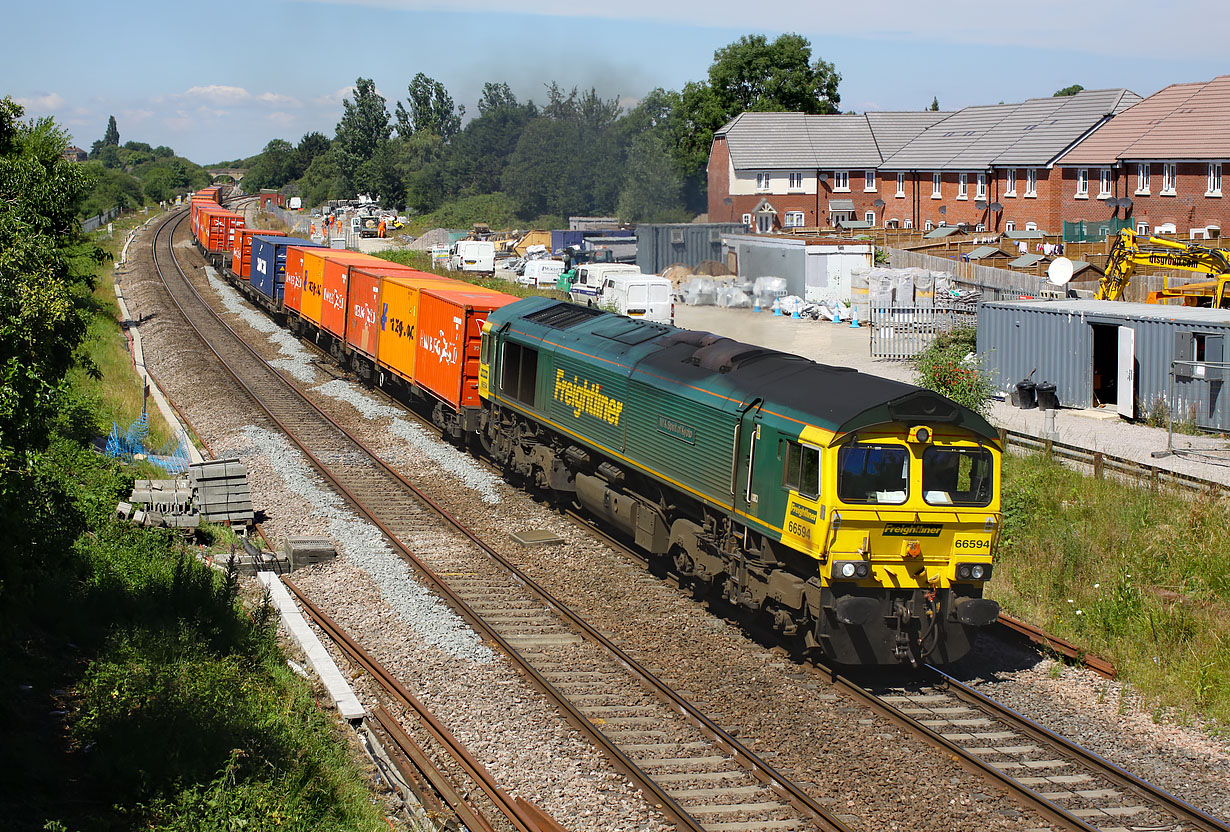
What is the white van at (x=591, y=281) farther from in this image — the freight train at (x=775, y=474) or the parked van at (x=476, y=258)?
the freight train at (x=775, y=474)

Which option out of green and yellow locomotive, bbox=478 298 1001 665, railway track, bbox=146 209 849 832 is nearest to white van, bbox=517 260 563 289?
railway track, bbox=146 209 849 832

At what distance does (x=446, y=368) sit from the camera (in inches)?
968

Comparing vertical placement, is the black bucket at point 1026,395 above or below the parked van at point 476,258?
below

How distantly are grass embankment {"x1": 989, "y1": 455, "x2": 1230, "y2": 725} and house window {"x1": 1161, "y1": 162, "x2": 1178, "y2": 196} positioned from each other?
38403 mm

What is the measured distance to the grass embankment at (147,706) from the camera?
8.82 metres

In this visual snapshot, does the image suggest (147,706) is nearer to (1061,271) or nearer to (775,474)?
(775,474)

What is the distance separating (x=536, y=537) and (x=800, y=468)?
7155mm

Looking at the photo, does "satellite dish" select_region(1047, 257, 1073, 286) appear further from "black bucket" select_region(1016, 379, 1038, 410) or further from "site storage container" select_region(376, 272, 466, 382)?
"site storage container" select_region(376, 272, 466, 382)

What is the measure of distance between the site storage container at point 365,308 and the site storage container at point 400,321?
1.41 feet

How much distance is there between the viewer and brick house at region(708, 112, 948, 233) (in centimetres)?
7444

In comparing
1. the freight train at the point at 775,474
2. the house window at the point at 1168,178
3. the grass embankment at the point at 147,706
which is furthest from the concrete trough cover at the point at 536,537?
the house window at the point at 1168,178

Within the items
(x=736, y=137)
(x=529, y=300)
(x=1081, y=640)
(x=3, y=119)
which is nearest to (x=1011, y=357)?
(x=529, y=300)

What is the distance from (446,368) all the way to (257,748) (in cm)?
1514

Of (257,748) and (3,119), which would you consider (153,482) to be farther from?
(257,748)
